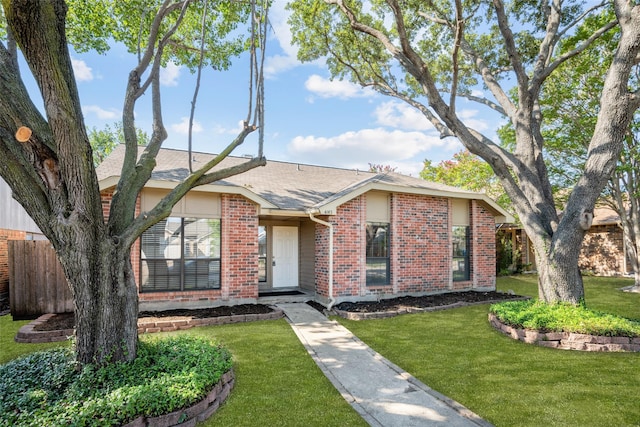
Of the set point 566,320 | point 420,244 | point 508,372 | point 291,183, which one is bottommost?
point 508,372

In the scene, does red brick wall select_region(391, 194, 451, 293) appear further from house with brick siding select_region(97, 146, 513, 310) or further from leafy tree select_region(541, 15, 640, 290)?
leafy tree select_region(541, 15, 640, 290)

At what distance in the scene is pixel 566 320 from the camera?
643 centimetres

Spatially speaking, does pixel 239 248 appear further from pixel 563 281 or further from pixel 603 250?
pixel 603 250

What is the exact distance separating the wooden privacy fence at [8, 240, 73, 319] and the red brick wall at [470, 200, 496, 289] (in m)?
12.0

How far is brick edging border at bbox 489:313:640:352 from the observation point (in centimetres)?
583

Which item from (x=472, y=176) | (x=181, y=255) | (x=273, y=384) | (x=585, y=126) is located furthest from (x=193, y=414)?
(x=472, y=176)

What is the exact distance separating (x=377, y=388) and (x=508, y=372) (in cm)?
210

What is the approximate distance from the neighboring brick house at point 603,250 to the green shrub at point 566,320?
42.9 feet

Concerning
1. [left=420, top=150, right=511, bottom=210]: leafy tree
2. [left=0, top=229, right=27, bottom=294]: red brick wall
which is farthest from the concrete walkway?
[left=420, top=150, right=511, bottom=210]: leafy tree

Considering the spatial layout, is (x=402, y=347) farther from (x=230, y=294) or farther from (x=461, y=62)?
(x=461, y=62)

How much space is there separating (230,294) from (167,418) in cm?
555

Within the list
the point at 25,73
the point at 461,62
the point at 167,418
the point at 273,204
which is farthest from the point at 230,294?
the point at 461,62

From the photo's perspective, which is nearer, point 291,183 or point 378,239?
point 378,239

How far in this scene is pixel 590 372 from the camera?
4.94 meters
